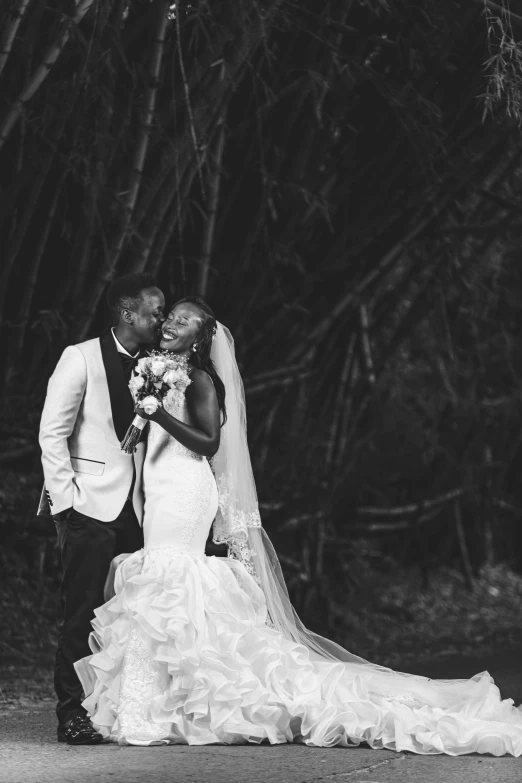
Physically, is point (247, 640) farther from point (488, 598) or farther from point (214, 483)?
point (488, 598)

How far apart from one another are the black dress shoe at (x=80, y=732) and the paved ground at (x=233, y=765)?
4 cm

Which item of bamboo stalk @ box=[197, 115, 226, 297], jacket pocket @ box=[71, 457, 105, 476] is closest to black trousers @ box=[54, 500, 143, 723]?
jacket pocket @ box=[71, 457, 105, 476]

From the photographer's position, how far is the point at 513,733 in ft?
13.6

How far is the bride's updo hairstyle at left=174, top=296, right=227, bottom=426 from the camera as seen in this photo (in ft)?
14.7

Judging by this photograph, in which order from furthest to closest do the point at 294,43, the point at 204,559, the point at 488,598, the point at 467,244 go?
the point at 488,598 → the point at 467,244 → the point at 294,43 → the point at 204,559

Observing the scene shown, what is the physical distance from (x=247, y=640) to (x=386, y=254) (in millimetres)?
3785

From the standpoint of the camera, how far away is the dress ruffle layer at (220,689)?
4.09m

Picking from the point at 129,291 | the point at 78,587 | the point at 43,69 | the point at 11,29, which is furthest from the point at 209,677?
the point at 11,29

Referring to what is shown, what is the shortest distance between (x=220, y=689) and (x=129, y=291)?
139 cm

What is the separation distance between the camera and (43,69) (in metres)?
5.09

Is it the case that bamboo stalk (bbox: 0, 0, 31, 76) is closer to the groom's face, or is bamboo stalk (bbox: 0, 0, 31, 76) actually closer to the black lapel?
the groom's face

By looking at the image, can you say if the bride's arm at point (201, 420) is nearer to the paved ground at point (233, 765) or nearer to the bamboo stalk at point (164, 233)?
the paved ground at point (233, 765)

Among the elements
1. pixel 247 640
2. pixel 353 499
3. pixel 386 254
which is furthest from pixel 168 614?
pixel 353 499

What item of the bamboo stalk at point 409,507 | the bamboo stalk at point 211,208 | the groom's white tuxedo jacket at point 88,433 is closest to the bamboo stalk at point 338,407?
the bamboo stalk at point 409,507
